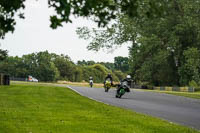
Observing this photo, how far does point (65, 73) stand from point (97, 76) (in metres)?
22.9

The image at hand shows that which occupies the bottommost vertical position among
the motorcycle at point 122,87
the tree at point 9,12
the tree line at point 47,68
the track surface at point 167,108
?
the track surface at point 167,108

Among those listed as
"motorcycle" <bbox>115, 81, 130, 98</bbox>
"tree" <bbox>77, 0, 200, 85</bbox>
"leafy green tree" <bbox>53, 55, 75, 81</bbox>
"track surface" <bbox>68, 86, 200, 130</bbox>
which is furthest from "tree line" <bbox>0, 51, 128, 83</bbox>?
"track surface" <bbox>68, 86, 200, 130</bbox>

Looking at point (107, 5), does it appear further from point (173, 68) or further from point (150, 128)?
point (173, 68)

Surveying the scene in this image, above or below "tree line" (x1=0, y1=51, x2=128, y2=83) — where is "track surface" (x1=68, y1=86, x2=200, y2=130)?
below

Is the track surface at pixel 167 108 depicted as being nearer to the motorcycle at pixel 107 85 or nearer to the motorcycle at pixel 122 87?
the motorcycle at pixel 122 87

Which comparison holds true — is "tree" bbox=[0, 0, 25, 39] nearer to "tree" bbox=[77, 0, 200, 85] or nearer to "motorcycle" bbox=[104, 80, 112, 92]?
"motorcycle" bbox=[104, 80, 112, 92]

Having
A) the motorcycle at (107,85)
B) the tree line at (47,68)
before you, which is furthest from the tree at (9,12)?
the tree line at (47,68)

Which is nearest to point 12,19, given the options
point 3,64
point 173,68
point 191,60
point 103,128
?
point 103,128

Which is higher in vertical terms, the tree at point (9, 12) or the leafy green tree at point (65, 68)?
the leafy green tree at point (65, 68)

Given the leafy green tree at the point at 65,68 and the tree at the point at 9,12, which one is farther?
the leafy green tree at the point at 65,68

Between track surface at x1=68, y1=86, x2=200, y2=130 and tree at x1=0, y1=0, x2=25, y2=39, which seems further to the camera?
track surface at x1=68, y1=86, x2=200, y2=130

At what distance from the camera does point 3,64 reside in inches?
4786

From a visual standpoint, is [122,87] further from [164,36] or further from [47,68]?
[47,68]

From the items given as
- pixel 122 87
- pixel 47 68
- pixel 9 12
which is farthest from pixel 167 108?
pixel 47 68
